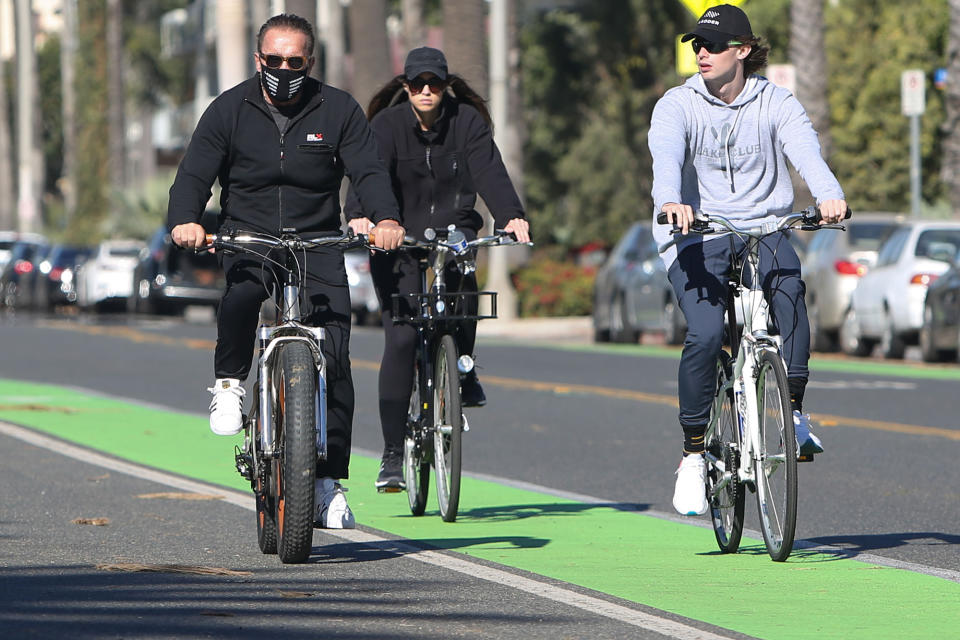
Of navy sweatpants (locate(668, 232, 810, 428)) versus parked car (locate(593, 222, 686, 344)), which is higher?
navy sweatpants (locate(668, 232, 810, 428))

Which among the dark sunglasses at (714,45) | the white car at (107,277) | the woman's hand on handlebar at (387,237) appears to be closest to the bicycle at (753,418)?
the dark sunglasses at (714,45)

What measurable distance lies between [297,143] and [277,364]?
87 centimetres

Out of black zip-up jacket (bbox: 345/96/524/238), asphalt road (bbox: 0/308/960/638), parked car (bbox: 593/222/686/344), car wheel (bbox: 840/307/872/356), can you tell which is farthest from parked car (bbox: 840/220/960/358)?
black zip-up jacket (bbox: 345/96/524/238)

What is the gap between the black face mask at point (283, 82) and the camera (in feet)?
26.1

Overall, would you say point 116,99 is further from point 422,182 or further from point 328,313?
point 328,313

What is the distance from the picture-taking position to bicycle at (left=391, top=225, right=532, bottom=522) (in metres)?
9.25

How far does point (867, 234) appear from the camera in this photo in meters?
25.0

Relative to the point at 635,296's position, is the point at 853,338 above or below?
below

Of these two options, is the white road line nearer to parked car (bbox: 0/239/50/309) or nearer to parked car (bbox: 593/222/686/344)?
parked car (bbox: 593/222/686/344)

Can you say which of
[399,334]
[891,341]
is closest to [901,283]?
[891,341]

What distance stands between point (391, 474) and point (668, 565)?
1.81 meters

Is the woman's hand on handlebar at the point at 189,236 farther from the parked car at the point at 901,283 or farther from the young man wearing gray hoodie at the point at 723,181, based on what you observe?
the parked car at the point at 901,283

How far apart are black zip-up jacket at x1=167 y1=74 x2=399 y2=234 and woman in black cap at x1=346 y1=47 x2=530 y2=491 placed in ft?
4.69

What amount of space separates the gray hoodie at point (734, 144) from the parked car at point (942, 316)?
13.1 metres
